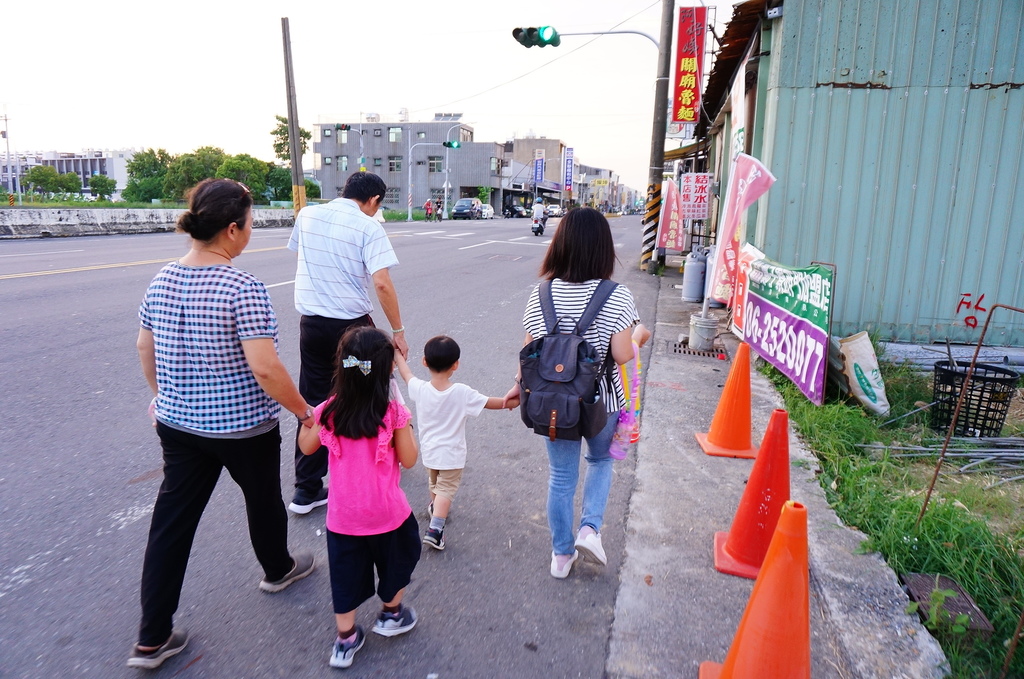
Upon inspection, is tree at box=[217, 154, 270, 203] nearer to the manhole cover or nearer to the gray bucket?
the manhole cover

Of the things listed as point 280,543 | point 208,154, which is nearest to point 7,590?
point 280,543

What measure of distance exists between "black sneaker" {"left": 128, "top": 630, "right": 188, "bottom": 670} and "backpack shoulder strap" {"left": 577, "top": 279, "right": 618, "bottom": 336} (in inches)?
76.6

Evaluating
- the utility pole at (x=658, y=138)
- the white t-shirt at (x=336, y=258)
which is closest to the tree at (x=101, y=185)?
the utility pole at (x=658, y=138)

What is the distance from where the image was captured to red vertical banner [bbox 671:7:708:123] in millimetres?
13617

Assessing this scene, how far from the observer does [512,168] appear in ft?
268

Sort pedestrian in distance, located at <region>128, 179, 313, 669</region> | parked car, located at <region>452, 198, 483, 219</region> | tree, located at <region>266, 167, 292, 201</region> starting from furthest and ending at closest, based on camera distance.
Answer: tree, located at <region>266, 167, 292, 201</region>, parked car, located at <region>452, 198, 483, 219</region>, pedestrian in distance, located at <region>128, 179, 313, 669</region>

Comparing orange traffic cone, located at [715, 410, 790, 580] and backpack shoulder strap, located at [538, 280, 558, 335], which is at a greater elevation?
backpack shoulder strap, located at [538, 280, 558, 335]

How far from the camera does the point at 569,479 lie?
116 inches

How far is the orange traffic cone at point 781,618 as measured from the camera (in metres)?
2.11

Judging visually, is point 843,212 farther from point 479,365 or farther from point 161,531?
point 161,531

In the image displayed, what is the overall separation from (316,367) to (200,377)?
47.3 inches

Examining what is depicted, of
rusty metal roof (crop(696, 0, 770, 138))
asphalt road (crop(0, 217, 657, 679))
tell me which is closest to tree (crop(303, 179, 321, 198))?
rusty metal roof (crop(696, 0, 770, 138))

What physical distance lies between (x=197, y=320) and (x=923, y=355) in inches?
260

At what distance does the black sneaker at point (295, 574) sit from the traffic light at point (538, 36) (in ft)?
41.3
